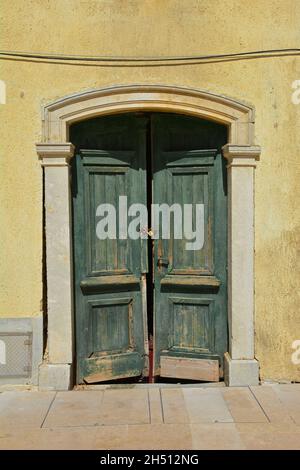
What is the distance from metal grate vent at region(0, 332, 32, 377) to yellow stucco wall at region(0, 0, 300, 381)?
238 mm

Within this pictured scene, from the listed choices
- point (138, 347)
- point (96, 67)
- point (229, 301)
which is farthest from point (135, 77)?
point (138, 347)

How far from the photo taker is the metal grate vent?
4609mm

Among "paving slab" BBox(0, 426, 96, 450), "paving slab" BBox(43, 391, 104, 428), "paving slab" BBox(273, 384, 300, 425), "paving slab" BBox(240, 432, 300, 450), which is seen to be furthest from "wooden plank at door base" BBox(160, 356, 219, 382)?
"paving slab" BBox(0, 426, 96, 450)

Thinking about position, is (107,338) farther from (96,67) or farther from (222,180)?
(96,67)

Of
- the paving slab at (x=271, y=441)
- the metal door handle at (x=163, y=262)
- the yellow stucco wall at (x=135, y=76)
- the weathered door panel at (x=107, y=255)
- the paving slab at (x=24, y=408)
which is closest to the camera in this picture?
the paving slab at (x=271, y=441)

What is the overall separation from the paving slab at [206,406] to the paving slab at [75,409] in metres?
0.79

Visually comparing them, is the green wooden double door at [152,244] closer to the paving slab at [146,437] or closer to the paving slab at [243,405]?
the paving slab at [243,405]

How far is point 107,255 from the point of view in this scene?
4.87 m

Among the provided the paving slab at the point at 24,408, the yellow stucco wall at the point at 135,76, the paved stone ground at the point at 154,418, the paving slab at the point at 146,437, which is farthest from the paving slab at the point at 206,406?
the yellow stucco wall at the point at 135,76

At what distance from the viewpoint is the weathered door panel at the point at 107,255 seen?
4773mm

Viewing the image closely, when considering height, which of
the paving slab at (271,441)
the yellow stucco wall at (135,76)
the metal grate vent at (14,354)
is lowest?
the paving slab at (271,441)

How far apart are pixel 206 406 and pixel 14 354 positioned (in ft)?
6.15

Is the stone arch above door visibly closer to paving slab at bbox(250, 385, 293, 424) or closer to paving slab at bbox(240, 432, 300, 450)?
paving slab at bbox(250, 385, 293, 424)

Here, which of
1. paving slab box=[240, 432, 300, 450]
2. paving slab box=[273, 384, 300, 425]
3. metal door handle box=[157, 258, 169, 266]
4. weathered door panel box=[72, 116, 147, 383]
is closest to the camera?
paving slab box=[240, 432, 300, 450]
